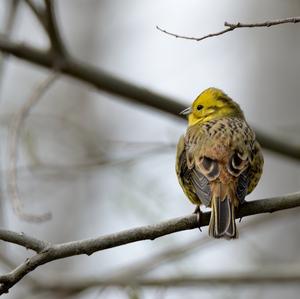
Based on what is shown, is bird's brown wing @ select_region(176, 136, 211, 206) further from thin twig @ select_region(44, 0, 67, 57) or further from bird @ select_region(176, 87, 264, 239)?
thin twig @ select_region(44, 0, 67, 57)

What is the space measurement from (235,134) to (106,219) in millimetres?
7907

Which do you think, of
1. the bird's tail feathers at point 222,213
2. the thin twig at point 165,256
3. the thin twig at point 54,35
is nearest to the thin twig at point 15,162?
the thin twig at point 54,35

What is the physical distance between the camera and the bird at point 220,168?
540 cm

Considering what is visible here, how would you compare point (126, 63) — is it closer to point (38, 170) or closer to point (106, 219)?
point (106, 219)

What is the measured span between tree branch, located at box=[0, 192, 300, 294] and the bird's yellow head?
1.95m

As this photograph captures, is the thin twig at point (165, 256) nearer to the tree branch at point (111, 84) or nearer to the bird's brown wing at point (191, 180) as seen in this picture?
the tree branch at point (111, 84)

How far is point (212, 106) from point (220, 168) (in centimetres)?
132

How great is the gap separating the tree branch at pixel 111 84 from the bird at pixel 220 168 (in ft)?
4.19

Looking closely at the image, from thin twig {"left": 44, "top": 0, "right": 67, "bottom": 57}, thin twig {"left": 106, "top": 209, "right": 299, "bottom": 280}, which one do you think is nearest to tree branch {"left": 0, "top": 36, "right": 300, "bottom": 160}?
thin twig {"left": 44, "top": 0, "right": 67, "bottom": 57}

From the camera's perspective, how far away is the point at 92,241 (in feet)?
15.9

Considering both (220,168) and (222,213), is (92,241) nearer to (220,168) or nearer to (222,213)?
(222,213)

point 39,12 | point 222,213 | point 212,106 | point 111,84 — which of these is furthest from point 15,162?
point 111,84

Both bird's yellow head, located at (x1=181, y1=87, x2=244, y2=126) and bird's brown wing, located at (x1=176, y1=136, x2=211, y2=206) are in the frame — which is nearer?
bird's brown wing, located at (x1=176, y1=136, x2=211, y2=206)

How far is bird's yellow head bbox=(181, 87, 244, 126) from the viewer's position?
6898 millimetres
